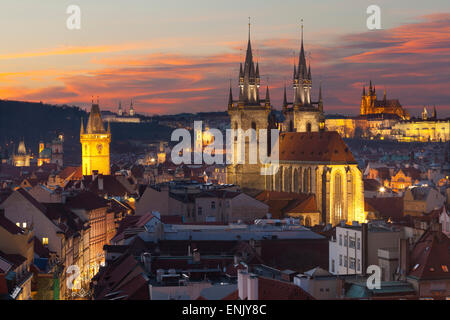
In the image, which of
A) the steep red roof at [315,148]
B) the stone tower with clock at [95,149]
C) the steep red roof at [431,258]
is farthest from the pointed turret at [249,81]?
the steep red roof at [431,258]

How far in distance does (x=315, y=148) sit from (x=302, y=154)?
2351 mm

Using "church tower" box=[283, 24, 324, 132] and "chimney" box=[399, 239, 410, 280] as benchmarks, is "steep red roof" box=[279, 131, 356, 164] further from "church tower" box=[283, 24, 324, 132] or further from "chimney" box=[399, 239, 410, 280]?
"chimney" box=[399, 239, 410, 280]

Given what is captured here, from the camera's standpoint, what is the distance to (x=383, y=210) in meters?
87.6

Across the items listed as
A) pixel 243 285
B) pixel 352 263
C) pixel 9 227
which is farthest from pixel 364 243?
pixel 9 227

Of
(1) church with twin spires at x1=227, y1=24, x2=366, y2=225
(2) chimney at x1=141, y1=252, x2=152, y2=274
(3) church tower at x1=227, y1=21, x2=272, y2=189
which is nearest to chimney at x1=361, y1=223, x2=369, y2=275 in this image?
(2) chimney at x1=141, y1=252, x2=152, y2=274

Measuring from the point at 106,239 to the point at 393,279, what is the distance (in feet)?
128

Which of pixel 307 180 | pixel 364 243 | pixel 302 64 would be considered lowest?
pixel 307 180

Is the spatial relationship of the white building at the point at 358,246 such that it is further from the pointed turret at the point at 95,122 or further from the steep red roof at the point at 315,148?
the pointed turret at the point at 95,122

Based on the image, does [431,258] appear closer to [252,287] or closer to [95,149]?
[252,287]

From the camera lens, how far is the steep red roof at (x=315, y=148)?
278ft

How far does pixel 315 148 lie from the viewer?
87.3 m

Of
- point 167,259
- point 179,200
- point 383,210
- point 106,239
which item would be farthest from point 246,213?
point 167,259

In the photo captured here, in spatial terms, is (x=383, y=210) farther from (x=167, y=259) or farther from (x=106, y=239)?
(x=167, y=259)
